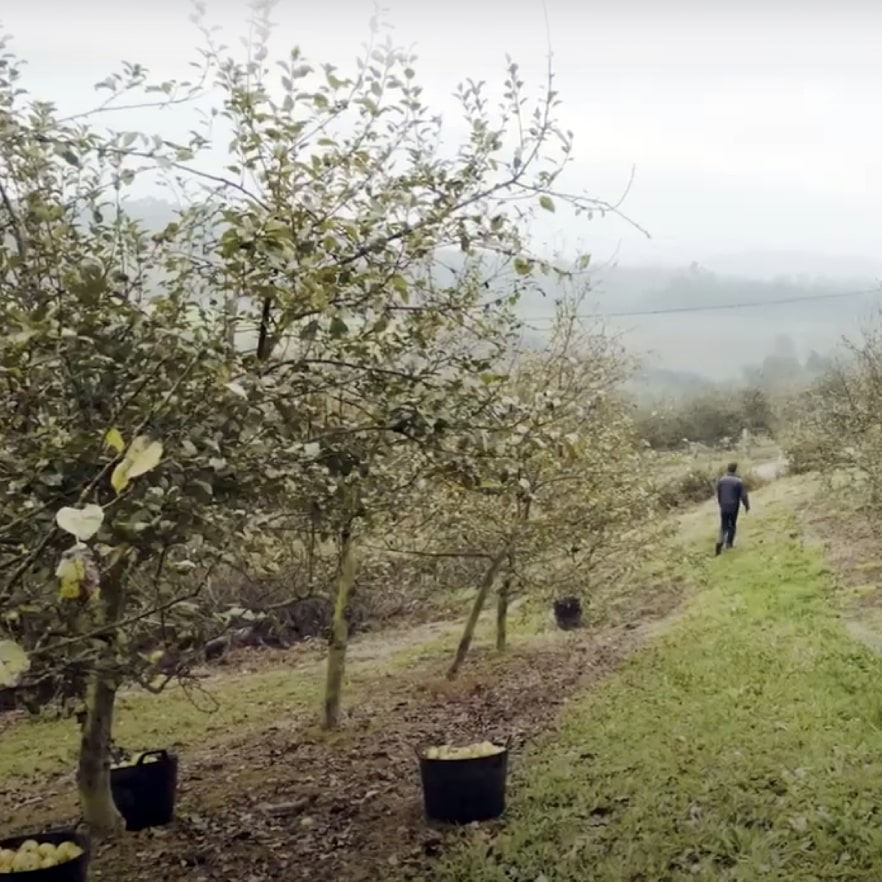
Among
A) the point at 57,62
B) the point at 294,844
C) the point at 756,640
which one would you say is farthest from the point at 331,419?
the point at 756,640

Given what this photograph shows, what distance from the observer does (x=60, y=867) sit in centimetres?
405

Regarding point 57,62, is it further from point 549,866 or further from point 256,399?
point 549,866

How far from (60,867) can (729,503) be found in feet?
42.3

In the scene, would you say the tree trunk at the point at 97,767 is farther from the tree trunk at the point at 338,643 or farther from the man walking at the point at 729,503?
the man walking at the point at 729,503

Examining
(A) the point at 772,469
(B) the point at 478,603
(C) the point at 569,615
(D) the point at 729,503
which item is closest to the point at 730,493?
(D) the point at 729,503

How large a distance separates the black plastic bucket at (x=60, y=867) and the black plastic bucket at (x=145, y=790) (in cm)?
122

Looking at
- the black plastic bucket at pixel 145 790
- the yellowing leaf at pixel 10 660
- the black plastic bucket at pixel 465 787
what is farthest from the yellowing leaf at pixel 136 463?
the black plastic bucket at pixel 145 790

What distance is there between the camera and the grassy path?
4734 millimetres

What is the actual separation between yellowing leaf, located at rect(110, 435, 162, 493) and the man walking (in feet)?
48.3

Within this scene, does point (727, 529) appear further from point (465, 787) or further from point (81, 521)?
point (81, 521)

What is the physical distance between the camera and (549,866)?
15.8 feet

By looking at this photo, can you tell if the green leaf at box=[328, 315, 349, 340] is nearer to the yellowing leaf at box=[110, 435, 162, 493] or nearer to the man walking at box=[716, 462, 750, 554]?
the yellowing leaf at box=[110, 435, 162, 493]

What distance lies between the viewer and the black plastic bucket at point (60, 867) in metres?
4.00

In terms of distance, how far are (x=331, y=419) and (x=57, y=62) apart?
146 centimetres
